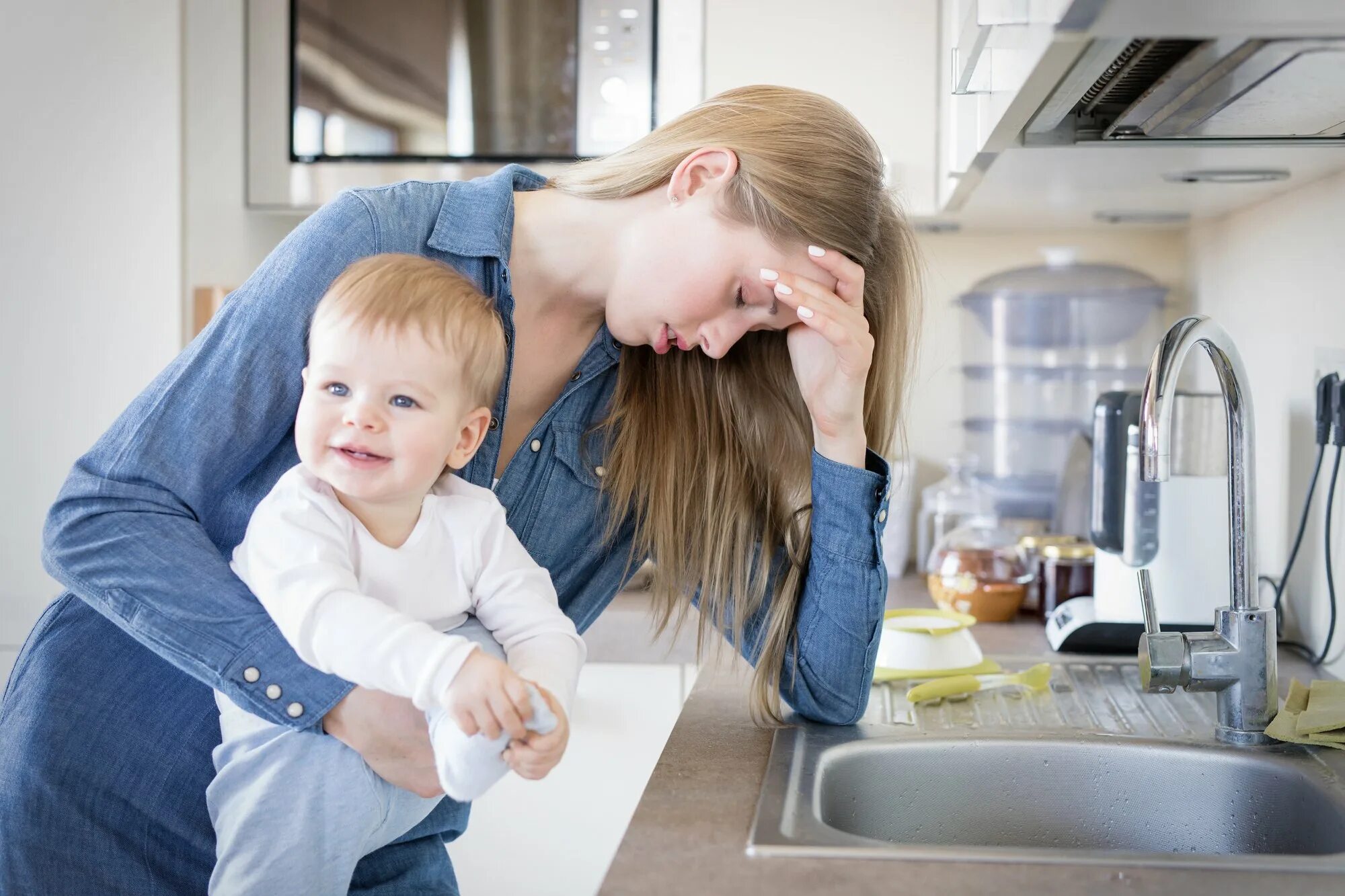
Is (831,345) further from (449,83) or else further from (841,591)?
(449,83)

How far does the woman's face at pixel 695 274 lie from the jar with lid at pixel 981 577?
956 mm

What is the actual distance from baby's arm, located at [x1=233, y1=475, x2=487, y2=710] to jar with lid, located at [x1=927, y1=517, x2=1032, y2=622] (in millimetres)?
1268

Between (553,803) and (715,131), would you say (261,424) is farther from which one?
(553,803)

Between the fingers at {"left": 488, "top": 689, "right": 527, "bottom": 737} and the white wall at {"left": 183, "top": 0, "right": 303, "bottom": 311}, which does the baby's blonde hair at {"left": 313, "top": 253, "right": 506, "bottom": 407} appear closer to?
the fingers at {"left": 488, "top": 689, "right": 527, "bottom": 737}

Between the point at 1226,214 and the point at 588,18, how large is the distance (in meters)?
1.15

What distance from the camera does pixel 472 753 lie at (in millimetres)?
826

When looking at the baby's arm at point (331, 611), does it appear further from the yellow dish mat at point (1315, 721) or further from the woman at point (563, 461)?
the yellow dish mat at point (1315, 721)

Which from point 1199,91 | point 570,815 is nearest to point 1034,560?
point 570,815

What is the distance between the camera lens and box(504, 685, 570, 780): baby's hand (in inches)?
32.5

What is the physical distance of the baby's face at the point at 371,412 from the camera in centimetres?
90

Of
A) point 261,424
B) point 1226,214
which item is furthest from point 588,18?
point 261,424

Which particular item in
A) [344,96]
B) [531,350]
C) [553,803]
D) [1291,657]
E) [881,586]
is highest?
[344,96]

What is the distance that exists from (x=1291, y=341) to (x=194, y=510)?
1463 mm

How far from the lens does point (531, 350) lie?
1.23 m
